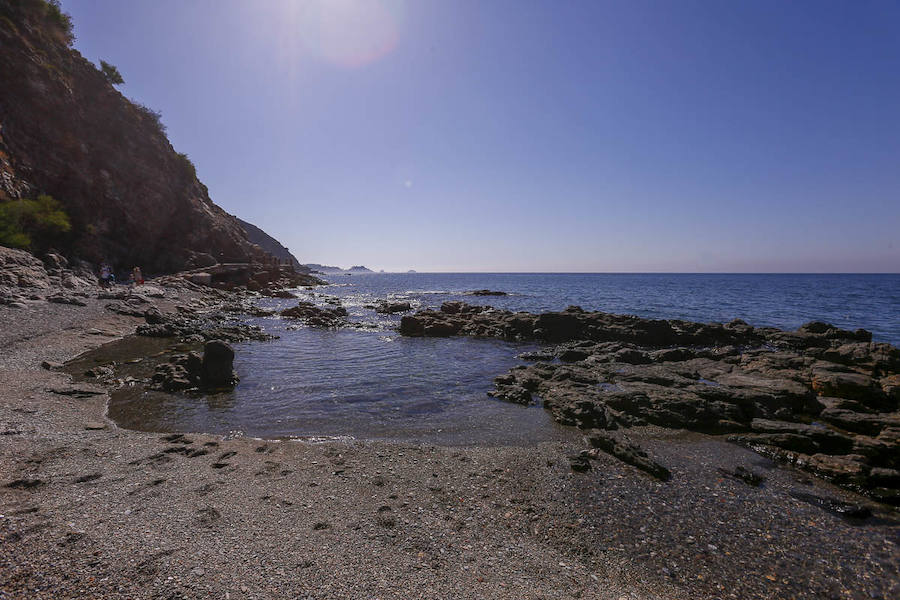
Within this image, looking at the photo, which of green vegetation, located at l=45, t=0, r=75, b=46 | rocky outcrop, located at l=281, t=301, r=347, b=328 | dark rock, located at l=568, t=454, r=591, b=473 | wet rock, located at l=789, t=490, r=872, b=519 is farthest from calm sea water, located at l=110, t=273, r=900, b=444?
green vegetation, located at l=45, t=0, r=75, b=46

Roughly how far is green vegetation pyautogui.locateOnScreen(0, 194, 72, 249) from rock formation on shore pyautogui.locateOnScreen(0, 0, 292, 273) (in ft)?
5.21

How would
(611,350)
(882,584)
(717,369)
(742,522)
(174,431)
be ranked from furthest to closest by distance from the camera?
(611,350) < (717,369) < (174,431) < (742,522) < (882,584)

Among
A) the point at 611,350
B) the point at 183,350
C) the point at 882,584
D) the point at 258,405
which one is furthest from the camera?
the point at 611,350

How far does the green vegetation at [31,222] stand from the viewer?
101 ft

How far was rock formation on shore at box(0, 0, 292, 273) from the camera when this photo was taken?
3891 cm

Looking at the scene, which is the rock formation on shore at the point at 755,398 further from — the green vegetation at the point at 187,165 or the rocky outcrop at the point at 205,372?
the green vegetation at the point at 187,165

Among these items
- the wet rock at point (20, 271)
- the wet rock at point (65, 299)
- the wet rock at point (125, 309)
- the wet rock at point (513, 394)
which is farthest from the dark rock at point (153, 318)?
the wet rock at point (513, 394)

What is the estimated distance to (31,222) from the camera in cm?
3478

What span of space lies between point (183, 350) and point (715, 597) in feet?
85.4

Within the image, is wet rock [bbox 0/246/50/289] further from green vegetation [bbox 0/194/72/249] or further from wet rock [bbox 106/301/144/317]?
wet rock [bbox 106/301/144/317]

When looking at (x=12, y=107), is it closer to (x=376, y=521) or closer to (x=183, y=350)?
(x=183, y=350)

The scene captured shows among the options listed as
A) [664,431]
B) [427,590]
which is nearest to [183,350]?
[427,590]

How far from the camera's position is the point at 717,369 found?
18.7 m

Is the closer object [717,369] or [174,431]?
[174,431]
